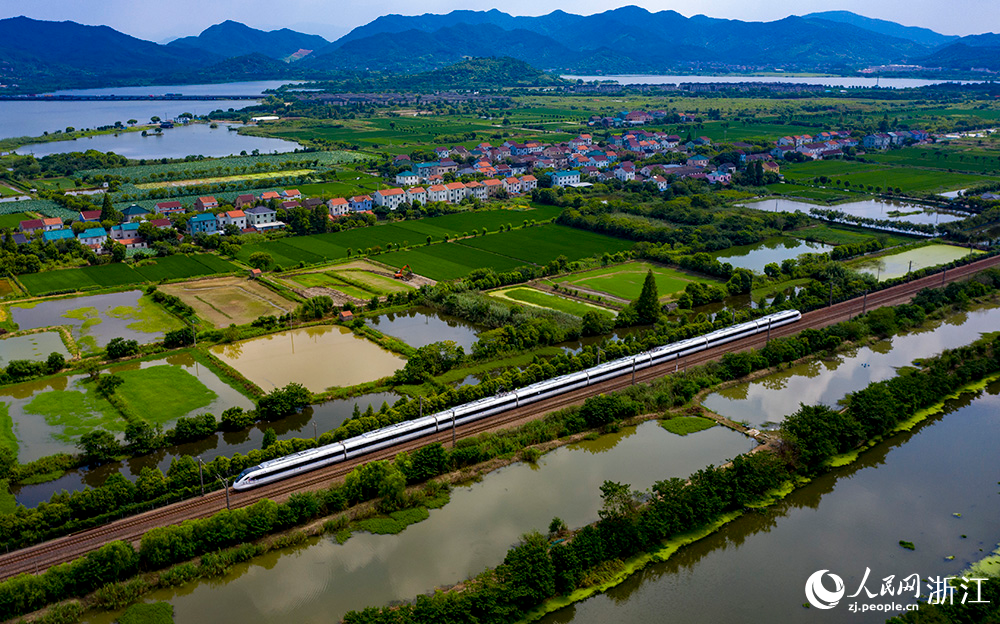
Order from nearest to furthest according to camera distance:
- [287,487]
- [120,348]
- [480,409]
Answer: [287,487]
[480,409]
[120,348]

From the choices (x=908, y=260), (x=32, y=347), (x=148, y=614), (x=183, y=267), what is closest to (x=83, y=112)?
(x=183, y=267)

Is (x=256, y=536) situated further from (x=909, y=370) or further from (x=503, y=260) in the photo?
(x=503, y=260)

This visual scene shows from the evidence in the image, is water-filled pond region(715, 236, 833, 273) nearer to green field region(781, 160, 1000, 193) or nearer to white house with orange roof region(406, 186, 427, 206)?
green field region(781, 160, 1000, 193)

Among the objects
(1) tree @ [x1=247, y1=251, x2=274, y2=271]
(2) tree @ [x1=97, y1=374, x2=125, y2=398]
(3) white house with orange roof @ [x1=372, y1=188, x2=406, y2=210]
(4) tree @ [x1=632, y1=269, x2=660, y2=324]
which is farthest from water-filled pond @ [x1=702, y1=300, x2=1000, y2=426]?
(3) white house with orange roof @ [x1=372, y1=188, x2=406, y2=210]

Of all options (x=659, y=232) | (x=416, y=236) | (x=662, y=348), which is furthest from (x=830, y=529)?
(x=416, y=236)

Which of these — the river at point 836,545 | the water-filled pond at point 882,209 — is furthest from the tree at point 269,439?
the water-filled pond at point 882,209

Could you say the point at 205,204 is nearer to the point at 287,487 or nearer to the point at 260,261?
the point at 260,261
